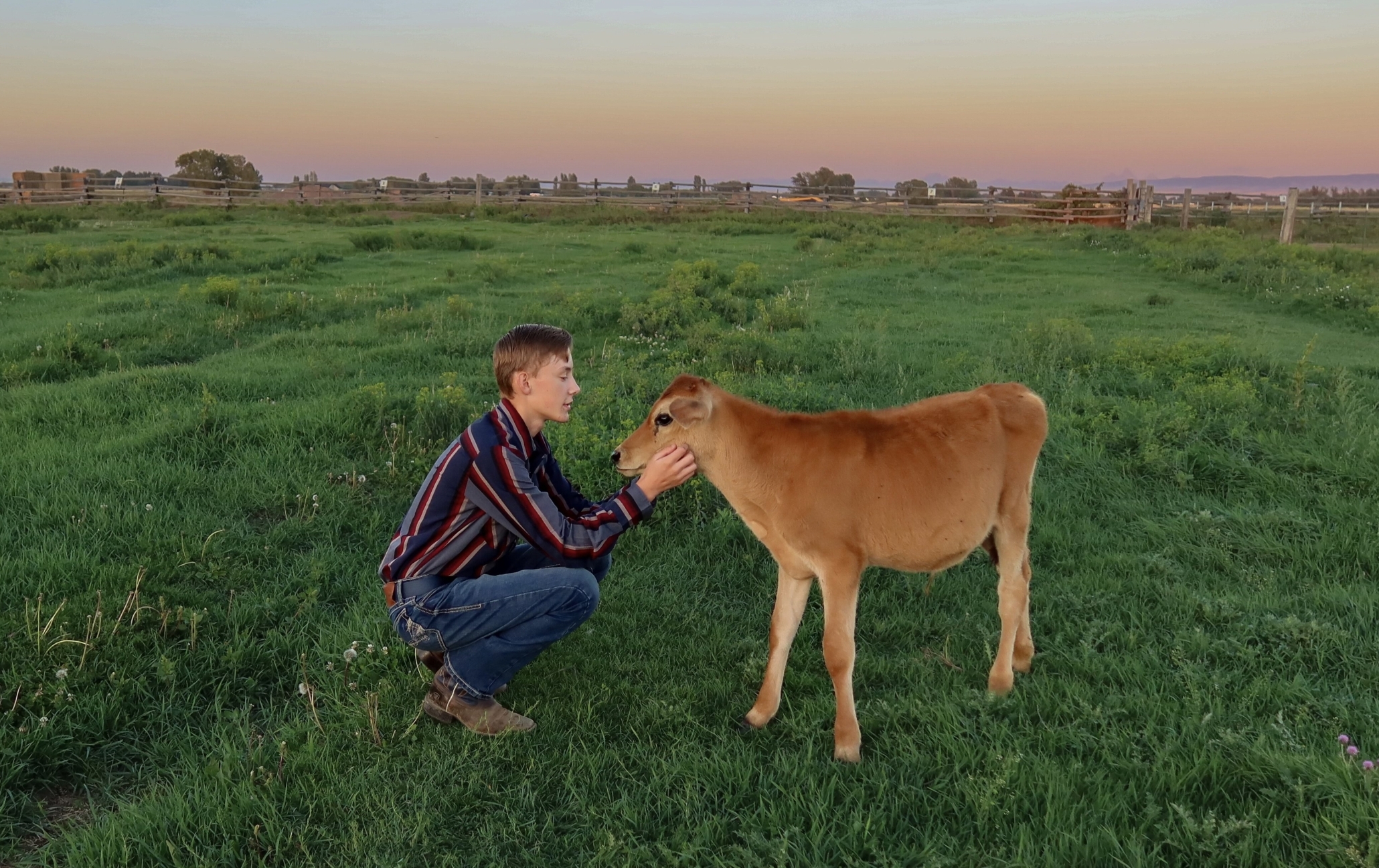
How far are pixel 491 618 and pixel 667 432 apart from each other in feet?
3.61

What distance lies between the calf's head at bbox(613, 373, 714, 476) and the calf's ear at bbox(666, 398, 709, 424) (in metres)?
0.04

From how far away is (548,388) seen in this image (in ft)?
12.6

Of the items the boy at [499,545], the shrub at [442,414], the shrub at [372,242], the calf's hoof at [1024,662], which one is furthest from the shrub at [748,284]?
the boy at [499,545]

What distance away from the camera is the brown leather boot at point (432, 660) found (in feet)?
13.1

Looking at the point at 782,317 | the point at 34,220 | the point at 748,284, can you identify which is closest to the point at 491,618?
the point at 782,317

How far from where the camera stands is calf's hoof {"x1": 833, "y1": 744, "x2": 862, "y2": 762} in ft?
11.7

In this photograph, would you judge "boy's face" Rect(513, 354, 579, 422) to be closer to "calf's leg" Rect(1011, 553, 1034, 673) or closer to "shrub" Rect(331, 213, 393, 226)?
"calf's leg" Rect(1011, 553, 1034, 673)

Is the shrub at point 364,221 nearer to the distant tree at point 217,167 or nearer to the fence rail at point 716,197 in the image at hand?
the fence rail at point 716,197

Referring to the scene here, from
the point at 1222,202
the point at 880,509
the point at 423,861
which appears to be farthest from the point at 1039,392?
the point at 1222,202

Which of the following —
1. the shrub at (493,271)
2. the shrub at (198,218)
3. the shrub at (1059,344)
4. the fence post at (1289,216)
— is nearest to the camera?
the shrub at (1059,344)

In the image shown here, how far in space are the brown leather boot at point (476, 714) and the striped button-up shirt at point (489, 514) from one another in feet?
1.77

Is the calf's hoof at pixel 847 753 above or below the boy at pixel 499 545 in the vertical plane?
below

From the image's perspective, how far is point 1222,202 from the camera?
119 feet

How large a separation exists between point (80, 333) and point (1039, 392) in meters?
10.5
